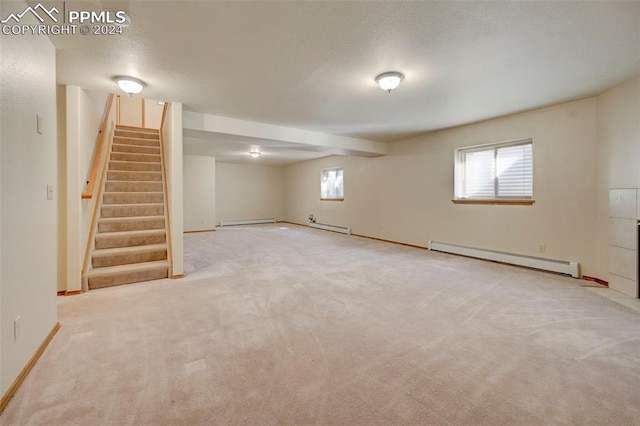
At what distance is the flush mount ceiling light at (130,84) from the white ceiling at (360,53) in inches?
3.2

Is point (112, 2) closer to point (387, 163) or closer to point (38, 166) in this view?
point (38, 166)

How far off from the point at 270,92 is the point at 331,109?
1030 mm

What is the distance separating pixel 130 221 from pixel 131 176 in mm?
1119

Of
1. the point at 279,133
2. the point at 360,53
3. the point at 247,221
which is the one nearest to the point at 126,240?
the point at 279,133

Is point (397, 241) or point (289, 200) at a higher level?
point (289, 200)

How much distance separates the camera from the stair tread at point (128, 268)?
3.46 m

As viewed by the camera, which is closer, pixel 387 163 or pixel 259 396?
pixel 259 396

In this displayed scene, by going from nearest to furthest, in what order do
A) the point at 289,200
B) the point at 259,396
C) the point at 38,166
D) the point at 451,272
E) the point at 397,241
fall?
the point at 259,396 → the point at 38,166 → the point at 451,272 → the point at 397,241 → the point at 289,200

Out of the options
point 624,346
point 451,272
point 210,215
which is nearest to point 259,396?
point 624,346

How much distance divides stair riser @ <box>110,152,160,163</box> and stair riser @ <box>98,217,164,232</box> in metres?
1.61

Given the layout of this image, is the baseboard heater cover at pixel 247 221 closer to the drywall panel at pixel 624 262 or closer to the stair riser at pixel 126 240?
the stair riser at pixel 126 240

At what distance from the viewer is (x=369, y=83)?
3.20 metres

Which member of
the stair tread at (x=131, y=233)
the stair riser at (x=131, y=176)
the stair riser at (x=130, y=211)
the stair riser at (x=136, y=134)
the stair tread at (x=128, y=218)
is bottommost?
the stair tread at (x=131, y=233)

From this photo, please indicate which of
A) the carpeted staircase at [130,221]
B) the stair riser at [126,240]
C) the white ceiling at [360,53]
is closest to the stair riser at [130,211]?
the carpeted staircase at [130,221]
